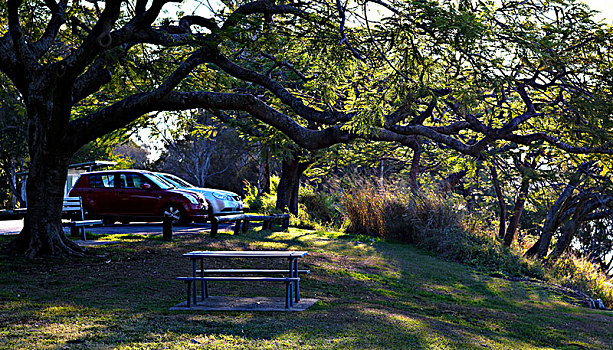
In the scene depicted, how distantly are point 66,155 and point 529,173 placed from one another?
47.5ft

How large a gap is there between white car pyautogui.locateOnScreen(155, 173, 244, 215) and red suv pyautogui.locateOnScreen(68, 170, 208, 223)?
29 cm

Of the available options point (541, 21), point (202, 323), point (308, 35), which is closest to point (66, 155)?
point (308, 35)

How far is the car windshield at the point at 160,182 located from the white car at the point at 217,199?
222mm

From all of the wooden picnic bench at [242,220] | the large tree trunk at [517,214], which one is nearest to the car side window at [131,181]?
the wooden picnic bench at [242,220]

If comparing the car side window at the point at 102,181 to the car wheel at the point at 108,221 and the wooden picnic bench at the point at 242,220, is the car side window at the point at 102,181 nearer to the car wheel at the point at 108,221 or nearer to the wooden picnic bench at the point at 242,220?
the car wheel at the point at 108,221

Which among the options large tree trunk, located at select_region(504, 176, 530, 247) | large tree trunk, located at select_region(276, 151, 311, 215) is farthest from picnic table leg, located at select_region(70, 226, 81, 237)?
large tree trunk, located at select_region(504, 176, 530, 247)

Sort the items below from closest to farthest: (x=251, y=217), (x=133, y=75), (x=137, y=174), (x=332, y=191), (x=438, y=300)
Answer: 1. (x=438, y=300)
2. (x=133, y=75)
3. (x=251, y=217)
4. (x=137, y=174)
5. (x=332, y=191)

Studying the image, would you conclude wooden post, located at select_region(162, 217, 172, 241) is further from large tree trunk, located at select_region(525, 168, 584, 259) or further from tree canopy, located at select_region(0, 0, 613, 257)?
large tree trunk, located at select_region(525, 168, 584, 259)

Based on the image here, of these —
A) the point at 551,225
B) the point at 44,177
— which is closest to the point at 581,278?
the point at 551,225

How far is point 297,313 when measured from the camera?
716 cm

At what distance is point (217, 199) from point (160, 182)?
182 cm

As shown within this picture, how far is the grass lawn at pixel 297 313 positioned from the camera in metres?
5.78

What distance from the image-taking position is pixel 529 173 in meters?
19.7

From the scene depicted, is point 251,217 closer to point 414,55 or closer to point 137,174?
point 137,174
